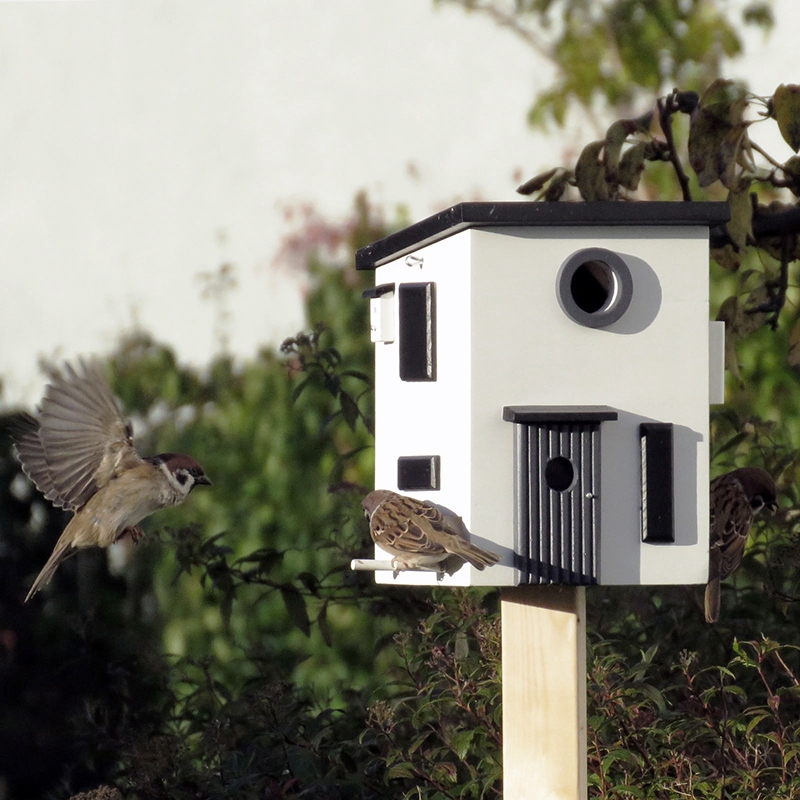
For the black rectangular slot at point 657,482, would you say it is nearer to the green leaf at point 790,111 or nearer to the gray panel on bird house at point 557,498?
the gray panel on bird house at point 557,498

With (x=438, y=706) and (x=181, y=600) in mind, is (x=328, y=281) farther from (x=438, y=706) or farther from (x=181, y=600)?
(x=438, y=706)

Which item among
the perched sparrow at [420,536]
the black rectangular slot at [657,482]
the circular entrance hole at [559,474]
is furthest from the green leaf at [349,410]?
the black rectangular slot at [657,482]

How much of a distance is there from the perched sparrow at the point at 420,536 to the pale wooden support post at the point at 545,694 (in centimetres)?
22

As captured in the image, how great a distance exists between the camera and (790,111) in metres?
3.10

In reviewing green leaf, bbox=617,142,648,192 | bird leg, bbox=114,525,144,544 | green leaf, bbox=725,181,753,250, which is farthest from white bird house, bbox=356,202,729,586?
bird leg, bbox=114,525,144,544

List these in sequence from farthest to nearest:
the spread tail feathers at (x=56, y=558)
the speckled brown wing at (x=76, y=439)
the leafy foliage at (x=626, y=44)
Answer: the leafy foliage at (x=626, y=44), the spread tail feathers at (x=56, y=558), the speckled brown wing at (x=76, y=439)

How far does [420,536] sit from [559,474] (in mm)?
304

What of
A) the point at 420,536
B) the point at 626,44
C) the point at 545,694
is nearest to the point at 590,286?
the point at 420,536

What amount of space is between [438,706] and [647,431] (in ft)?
3.53

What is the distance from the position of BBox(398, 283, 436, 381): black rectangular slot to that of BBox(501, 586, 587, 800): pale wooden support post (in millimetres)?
469

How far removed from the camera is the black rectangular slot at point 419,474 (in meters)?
2.74

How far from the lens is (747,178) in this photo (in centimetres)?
338

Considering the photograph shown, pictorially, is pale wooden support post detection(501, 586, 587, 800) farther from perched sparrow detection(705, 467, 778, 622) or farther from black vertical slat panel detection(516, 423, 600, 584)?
perched sparrow detection(705, 467, 778, 622)

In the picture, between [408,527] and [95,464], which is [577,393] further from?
[95,464]
